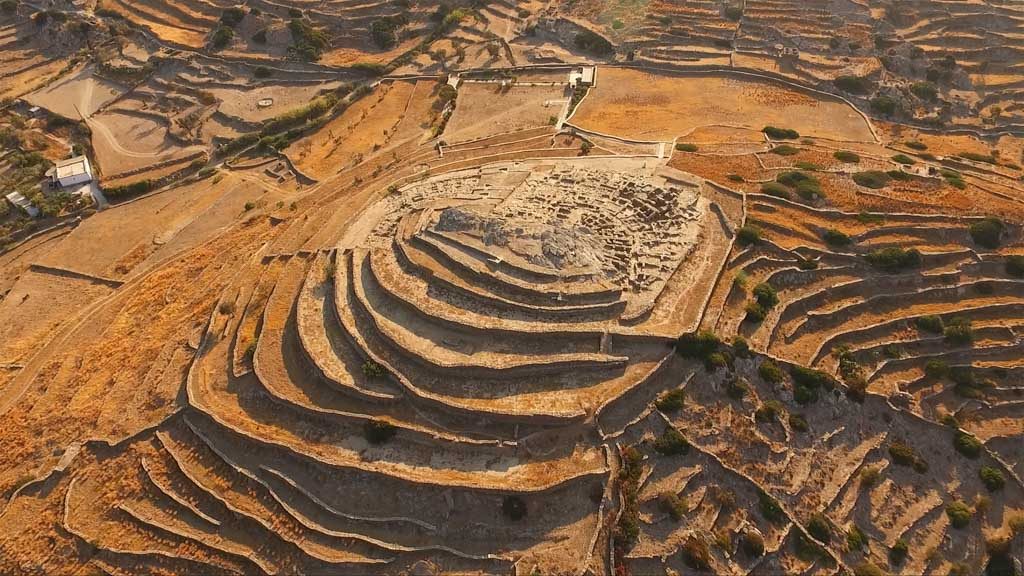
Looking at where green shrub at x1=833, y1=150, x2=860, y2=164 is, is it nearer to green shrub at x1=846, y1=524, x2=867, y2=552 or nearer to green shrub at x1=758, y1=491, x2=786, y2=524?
green shrub at x1=846, y1=524, x2=867, y2=552

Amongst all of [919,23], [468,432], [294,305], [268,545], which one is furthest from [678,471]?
[919,23]

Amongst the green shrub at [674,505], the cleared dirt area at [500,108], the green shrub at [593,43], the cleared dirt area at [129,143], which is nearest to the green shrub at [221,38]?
the cleared dirt area at [129,143]

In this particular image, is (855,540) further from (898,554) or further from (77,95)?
(77,95)

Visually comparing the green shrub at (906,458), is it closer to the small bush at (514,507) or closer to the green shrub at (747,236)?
the green shrub at (747,236)

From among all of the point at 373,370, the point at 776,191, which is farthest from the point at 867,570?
the point at 776,191

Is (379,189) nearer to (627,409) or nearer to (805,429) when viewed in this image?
(627,409)
